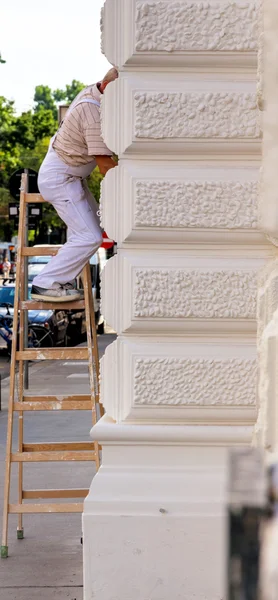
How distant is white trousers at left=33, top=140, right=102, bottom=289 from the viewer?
536cm

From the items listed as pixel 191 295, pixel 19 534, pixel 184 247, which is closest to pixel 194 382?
pixel 191 295

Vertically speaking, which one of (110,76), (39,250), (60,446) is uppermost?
(110,76)

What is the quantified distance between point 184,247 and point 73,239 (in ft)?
3.03

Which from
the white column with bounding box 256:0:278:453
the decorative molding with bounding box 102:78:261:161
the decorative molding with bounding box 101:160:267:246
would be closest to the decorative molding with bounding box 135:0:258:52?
the decorative molding with bounding box 102:78:261:161

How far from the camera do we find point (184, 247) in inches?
183

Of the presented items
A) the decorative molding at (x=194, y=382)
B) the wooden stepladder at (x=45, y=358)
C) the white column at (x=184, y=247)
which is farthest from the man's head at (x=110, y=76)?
the decorative molding at (x=194, y=382)

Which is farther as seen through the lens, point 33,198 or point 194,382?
point 33,198

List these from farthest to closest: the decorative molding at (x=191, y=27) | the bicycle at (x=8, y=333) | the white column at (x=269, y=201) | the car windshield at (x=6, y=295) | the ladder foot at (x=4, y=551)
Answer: the car windshield at (x=6, y=295) < the bicycle at (x=8, y=333) < the ladder foot at (x=4, y=551) < the decorative molding at (x=191, y=27) < the white column at (x=269, y=201)

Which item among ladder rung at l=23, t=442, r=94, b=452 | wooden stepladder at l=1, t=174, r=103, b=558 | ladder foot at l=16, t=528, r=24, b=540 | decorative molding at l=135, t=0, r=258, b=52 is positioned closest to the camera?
decorative molding at l=135, t=0, r=258, b=52

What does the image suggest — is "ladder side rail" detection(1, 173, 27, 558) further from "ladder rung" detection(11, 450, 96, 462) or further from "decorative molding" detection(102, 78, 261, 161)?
"decorative molding" detection(102, 78, 261, 161)

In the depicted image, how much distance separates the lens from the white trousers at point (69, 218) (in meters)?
5.36

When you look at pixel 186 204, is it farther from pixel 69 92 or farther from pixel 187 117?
pixel 69 92

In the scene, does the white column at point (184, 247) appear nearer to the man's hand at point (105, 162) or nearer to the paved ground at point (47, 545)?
the man's hand at point (105, 162)

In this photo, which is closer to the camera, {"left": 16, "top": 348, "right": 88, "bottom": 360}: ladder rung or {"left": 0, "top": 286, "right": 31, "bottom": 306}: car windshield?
{"left": 16, "top": 348, "right": 88, "bottom": 360}: ladder rung
